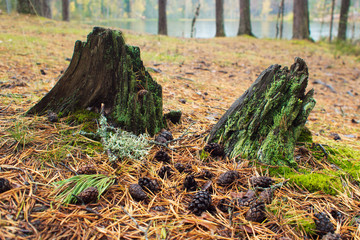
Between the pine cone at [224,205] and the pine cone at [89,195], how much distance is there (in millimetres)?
744

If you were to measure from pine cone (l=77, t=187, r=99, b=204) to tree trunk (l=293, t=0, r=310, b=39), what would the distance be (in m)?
15.8

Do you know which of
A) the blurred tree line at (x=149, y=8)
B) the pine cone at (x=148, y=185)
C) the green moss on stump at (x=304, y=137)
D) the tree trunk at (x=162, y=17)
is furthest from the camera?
the tree trunk at (x=162, y=17)

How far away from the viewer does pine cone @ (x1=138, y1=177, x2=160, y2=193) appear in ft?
5.26

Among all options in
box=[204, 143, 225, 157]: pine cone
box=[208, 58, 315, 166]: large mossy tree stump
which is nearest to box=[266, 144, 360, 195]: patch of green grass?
box=[208, 58, 315, 166]: large mossy tree stump

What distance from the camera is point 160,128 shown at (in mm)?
2402

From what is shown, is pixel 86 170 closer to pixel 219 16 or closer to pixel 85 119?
pixel 85 119

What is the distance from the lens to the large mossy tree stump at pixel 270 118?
6.41ft

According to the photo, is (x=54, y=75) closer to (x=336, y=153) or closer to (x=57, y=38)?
(x=336, y=153)

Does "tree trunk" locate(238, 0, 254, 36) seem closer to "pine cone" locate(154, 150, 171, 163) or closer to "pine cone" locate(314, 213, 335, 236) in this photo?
"pine cone" locate(154, 150, 171, 163)

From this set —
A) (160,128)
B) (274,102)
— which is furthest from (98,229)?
(274,102)

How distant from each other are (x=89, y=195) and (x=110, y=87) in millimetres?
1125

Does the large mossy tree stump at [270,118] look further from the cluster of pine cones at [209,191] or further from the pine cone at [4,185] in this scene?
the pine cone at [4,185]

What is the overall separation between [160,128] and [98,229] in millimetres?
1266

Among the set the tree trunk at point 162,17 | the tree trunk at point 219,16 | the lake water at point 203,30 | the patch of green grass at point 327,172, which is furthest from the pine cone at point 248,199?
the tree trunk at point 219,16
